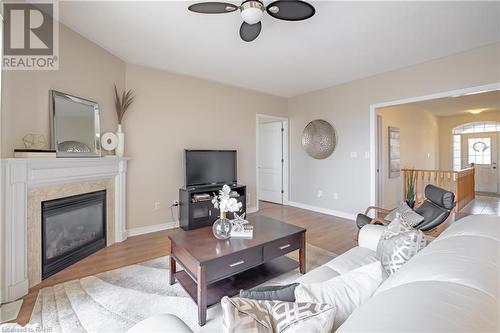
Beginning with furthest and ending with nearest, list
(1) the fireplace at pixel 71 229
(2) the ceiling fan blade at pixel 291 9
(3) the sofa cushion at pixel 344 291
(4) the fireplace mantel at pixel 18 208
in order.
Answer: (1) the fireplace at pixel 71 229
(4) the fireplace mantel at pixel 18 208
(2) the ceiling fan blade at pixel 291 9
(3) the sofa cushion at pixel 344 291

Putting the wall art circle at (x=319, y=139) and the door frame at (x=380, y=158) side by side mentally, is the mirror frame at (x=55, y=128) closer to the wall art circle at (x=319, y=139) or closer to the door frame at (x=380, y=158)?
the wall art circle at (x=319, y=139)

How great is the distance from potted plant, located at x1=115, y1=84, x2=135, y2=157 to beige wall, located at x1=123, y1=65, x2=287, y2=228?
0.12 metres

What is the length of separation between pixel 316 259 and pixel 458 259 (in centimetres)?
188

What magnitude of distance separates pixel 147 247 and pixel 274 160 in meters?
3.65

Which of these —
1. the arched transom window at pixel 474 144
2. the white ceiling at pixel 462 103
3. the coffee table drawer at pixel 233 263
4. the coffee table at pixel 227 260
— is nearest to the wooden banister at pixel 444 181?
the white ceiling at pixel 462 103

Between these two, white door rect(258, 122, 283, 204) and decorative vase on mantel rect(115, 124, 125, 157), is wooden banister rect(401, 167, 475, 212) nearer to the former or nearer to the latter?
white door rect(258, 122, 283, 204)

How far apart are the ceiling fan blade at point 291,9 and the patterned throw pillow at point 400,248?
175cm

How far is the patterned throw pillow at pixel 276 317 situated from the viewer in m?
0.67

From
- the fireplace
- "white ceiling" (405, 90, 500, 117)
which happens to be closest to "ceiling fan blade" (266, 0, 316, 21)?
the fireplace

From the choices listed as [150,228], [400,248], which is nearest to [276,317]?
[400,248]

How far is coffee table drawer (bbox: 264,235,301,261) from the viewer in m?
2.02

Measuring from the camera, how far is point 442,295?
65 cm

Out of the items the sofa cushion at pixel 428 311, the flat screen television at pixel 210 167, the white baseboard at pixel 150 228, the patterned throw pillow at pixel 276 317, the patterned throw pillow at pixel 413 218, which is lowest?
the white baseboard at pixel 150 228

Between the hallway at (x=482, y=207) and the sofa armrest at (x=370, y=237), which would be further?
the hallway at (x=482, y=207)
